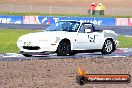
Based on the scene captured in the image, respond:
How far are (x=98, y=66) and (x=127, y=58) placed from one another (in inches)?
120

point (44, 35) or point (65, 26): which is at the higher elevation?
point (65, 26)

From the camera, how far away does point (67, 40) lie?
1752cm

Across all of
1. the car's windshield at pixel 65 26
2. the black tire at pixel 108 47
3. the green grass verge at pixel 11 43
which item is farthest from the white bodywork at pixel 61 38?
the green grass verge at pixel 11 43

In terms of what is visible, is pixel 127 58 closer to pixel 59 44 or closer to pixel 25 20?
pixel 59 44

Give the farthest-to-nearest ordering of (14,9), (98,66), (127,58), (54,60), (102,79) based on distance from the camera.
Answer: (14,9) < (127,58) < (54,60) < (98,66) < (102,79)

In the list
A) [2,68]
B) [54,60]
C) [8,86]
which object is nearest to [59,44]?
[54,60]

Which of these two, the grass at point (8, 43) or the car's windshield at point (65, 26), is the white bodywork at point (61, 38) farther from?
the grass at point (8, 43)

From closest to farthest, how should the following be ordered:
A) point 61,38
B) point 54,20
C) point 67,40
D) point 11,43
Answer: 1. point 61,38
2. point 67,40
3. point 11,43
4. point 54,20

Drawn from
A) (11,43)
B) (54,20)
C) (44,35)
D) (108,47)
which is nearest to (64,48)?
(44,35)

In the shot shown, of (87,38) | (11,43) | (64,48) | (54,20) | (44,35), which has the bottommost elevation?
(11,43)

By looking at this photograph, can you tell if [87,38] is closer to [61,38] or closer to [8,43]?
[61,38]

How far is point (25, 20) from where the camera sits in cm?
5441

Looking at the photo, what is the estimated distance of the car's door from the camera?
18.2m

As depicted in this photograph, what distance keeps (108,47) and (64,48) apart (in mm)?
2506
